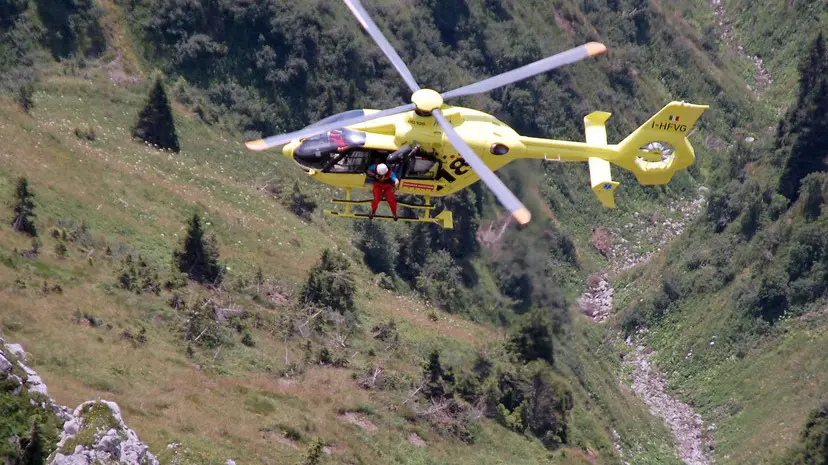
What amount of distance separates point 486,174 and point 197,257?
65.4 ft

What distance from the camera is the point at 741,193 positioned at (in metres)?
72.6

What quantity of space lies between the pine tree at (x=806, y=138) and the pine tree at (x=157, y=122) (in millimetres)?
37758

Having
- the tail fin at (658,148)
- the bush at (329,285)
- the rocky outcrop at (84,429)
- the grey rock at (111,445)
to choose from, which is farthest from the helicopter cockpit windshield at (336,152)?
the bush at (329,285)

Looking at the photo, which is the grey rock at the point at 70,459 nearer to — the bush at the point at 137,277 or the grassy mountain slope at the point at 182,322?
the grassy mountain slope at the point at 182,322

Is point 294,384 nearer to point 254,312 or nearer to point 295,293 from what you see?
point 254,312

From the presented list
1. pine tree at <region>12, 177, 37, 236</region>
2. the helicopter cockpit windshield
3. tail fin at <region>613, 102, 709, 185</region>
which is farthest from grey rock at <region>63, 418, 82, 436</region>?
tail fin at <region>613, 102, 709, 185</region>

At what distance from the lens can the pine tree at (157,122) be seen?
5931cm

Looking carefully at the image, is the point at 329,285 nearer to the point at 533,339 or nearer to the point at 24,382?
the point at 533,339

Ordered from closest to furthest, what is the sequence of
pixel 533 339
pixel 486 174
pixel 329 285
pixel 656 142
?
pixel 486 174 → pixel 656 142 → pixel 329 285 → pixel 533 339

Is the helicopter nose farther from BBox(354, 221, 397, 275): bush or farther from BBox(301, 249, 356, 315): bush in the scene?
BBox(354, 221, 397, 275): bush

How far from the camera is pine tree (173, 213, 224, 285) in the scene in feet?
149

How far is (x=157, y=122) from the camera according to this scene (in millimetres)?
59594

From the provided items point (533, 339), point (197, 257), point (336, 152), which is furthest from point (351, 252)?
point (336, 152)

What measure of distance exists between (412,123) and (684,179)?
52473 mm
